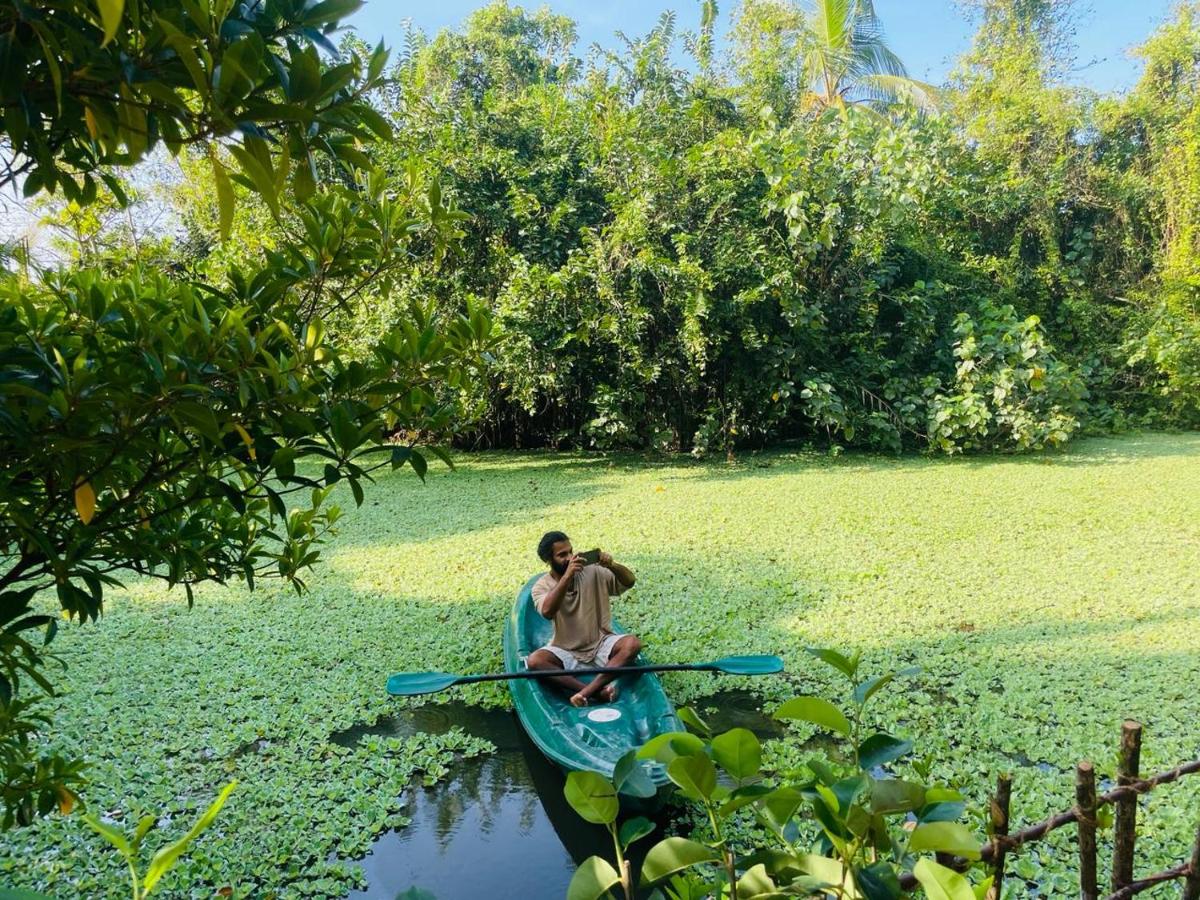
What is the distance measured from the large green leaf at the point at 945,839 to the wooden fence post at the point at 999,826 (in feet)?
0.92

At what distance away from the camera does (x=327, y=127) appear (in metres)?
0.76

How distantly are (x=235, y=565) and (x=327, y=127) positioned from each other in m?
0.97

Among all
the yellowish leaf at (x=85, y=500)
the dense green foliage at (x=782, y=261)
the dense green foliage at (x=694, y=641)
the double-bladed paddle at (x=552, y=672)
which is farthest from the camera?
the dense green foliage at (x=782, y=261)

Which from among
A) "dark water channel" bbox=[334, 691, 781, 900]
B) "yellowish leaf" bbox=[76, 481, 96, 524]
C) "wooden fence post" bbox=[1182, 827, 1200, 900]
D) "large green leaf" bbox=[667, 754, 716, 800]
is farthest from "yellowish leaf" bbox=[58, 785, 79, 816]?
"wooden fence post" bbox=[1182, 827, 1200, 900]

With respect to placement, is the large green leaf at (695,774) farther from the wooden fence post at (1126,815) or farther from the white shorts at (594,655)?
the white shorts at (594,655)

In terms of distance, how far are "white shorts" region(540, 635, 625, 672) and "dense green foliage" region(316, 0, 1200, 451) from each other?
4.06 metres

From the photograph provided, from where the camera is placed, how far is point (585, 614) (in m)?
3.05

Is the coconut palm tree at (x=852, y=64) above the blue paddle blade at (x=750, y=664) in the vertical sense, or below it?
above

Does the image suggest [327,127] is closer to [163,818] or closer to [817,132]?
[163,818]

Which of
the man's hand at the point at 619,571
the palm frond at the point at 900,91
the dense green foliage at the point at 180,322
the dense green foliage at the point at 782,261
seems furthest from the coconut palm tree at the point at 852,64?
the dense green foliage at the point at 180,322

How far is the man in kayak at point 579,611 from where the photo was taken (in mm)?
2943

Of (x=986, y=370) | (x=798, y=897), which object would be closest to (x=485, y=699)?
(x=798, y=897)

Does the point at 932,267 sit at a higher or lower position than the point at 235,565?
higher

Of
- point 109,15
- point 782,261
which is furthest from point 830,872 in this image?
point 782,261
